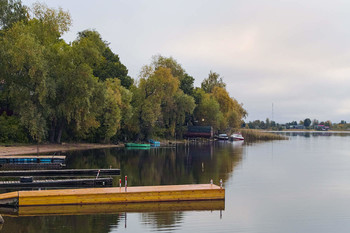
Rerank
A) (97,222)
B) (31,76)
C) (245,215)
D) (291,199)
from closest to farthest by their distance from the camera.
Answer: (97,222), (245,215), (291,199), (31,76)

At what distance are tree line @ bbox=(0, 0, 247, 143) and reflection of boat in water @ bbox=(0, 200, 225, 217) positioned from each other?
38353 mm

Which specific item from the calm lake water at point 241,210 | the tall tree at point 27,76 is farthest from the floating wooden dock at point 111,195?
the tall tree at point 27,76

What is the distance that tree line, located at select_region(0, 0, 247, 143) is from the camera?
59969 mm

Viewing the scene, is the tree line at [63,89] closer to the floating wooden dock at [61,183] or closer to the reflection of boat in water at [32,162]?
the reflection of boat in water at [32,162]

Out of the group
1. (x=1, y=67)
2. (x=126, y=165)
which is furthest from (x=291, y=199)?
(x=1, y=67)

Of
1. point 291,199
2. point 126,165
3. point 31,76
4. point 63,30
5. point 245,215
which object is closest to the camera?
point 245,215

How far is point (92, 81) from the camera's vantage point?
65438 millimetres

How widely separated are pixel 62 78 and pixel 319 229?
52081 mm

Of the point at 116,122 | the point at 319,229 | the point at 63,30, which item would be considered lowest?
the point at 319,229

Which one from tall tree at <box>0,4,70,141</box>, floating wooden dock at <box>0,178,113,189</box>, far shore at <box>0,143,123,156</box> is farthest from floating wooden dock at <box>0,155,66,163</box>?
floating wooden dock at <box>0,178,113,189</box>

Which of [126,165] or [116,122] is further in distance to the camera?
[116,122]

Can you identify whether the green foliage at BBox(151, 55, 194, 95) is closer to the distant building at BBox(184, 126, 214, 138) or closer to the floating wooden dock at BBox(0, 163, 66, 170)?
the distant building at BBox(184, 126, 214, 138)

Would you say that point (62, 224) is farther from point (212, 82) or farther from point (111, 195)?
point (212, 82)

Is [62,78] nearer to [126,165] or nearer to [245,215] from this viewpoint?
[126,165]
